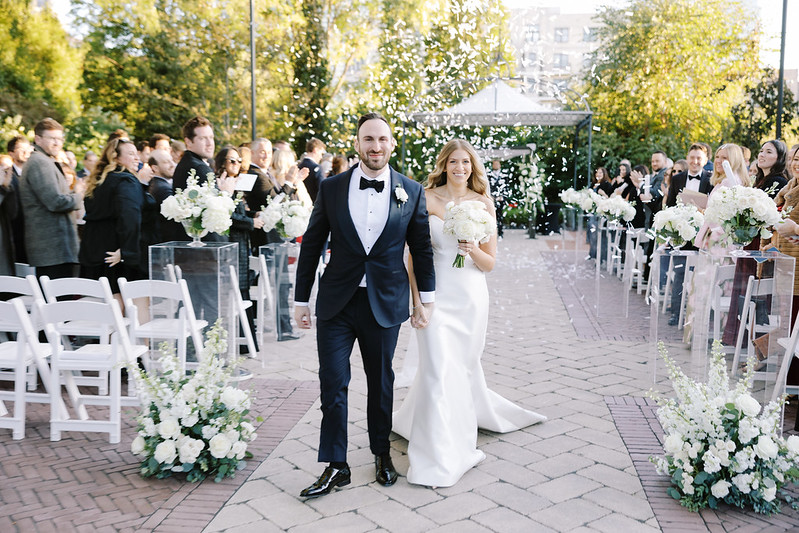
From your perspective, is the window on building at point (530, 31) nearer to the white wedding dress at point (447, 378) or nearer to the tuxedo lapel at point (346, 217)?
the white wedding dress at point (447, 378)

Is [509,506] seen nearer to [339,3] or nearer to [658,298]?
[658,298]

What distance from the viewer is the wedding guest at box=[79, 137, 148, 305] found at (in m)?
6.19

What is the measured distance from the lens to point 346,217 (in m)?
3.74

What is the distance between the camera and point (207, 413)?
4082 mm

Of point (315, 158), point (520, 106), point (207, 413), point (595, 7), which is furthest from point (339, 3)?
point (207, 413)

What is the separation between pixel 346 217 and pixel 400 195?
0.97 feet

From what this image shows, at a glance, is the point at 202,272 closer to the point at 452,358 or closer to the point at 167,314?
the point at 167,314

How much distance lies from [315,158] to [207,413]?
255 inches

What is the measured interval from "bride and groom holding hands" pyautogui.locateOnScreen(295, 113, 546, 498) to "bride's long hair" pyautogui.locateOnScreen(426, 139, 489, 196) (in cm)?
41

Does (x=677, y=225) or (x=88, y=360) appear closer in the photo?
(x=88, y=360)

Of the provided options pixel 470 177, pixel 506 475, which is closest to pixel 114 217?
pixel 470 177

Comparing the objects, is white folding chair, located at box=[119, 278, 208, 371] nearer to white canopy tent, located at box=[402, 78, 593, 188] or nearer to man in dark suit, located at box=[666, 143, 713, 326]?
man in dark suit, located at box=[666, 143, 713, 326]

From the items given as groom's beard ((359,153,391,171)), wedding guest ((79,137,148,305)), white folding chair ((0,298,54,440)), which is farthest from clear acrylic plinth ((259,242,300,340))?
groom's beard ((359,153,391,171))

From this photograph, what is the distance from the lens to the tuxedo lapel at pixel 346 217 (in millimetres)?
3725
